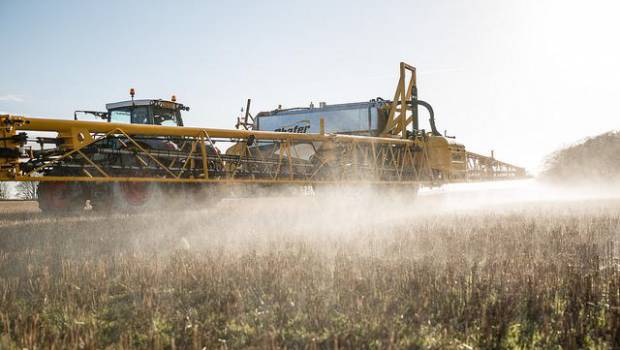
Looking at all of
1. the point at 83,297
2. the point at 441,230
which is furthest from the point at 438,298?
the point at 441,230

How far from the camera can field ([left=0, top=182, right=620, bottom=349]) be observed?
2.63 m

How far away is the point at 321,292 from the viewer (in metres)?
3.28

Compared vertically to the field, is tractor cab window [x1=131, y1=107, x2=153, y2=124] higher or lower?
higher

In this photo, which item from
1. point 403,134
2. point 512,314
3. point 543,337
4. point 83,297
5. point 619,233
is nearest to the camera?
point 543,337

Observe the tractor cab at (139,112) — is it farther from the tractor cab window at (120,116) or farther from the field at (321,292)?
the field at (321,292)

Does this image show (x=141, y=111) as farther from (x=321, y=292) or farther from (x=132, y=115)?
(x=321, y=292)

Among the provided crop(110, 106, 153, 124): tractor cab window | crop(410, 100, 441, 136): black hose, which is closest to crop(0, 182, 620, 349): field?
crop(110, 106, 153, 124): tractor cab window

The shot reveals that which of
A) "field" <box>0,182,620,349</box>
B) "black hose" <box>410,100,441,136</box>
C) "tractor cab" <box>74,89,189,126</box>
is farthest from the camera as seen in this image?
"black hose" <box>410,100,441,136</box>

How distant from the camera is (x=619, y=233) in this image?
5754 millimetres

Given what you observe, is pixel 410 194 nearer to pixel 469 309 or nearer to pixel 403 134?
pixel 403 134

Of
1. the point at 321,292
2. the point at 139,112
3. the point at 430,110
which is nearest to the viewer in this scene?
the point at 321,292

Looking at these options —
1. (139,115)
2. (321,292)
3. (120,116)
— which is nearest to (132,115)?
(139,115)

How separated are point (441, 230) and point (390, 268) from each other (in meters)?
2.67

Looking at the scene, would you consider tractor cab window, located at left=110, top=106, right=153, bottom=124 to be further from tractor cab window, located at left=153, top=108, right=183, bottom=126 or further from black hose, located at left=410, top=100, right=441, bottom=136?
black hose, located at left=410, top=100, right=441, bottom=136
